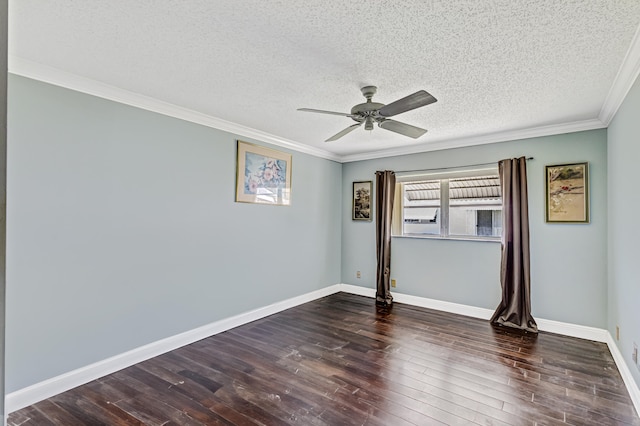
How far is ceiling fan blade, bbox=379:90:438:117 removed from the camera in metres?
2.21

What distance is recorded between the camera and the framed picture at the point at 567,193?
346 cm

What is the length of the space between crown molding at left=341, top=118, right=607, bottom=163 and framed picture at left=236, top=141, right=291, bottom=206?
4.86ft

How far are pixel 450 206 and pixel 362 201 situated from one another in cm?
139

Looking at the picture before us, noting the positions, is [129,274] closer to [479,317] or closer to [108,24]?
[108,24]

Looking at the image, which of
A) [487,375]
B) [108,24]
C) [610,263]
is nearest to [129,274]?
[108,24]

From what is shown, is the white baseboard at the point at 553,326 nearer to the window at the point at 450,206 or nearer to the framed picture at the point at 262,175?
the window at the point at 450,206

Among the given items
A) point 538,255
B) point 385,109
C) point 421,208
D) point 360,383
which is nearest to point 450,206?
point 421,208

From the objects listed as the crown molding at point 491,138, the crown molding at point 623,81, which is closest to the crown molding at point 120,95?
→ the crown molding at point 491,138

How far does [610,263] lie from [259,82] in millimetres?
3867

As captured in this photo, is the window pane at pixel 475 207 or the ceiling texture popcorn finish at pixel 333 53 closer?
the ceiling texture popcorn finish at pixel 333 53

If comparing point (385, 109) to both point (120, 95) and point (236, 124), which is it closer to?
point (236, 124)

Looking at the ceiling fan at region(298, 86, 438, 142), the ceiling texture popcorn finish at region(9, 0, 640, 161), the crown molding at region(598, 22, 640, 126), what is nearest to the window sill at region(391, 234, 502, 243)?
the ceiling texture popcorn finish at region(9, 0, 640, 161)

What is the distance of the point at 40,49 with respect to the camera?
2.09 metres

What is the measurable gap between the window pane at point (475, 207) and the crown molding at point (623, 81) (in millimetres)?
1411
